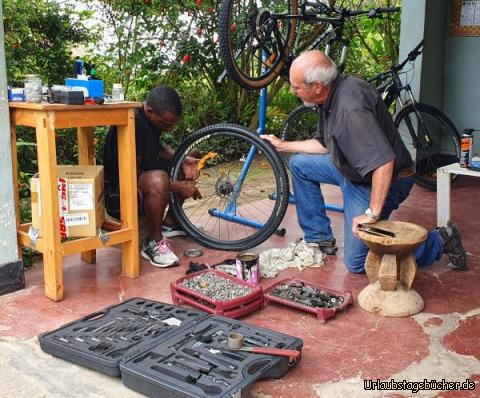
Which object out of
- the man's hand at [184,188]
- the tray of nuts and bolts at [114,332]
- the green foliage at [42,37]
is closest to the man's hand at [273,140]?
the man's hand at [184,188]

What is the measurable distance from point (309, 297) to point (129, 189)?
3.68 feet

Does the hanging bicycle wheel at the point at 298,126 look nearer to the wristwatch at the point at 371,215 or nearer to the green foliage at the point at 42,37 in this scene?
the wristwatch at the point at 371,215

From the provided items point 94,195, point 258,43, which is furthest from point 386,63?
point 94,195

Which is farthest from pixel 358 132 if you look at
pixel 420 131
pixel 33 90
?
pixel 420 131

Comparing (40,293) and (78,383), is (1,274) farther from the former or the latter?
(78,383)

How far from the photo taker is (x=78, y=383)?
2.42m

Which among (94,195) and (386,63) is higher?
(386,63)

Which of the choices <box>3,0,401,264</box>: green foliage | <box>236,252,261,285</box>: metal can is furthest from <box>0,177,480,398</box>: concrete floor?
<box>3,0,401,264</box>: green foliage

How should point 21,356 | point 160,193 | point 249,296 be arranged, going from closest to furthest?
point 21,356, point 249,296, point 160,193

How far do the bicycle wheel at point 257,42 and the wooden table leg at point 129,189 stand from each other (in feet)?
2.93

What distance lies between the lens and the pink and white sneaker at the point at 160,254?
3705mm

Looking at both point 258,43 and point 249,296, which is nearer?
point 249,296

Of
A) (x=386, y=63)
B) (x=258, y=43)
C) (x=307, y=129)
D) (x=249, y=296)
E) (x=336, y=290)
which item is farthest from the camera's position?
(x=386, y=63)

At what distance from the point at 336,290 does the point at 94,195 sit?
137cm
